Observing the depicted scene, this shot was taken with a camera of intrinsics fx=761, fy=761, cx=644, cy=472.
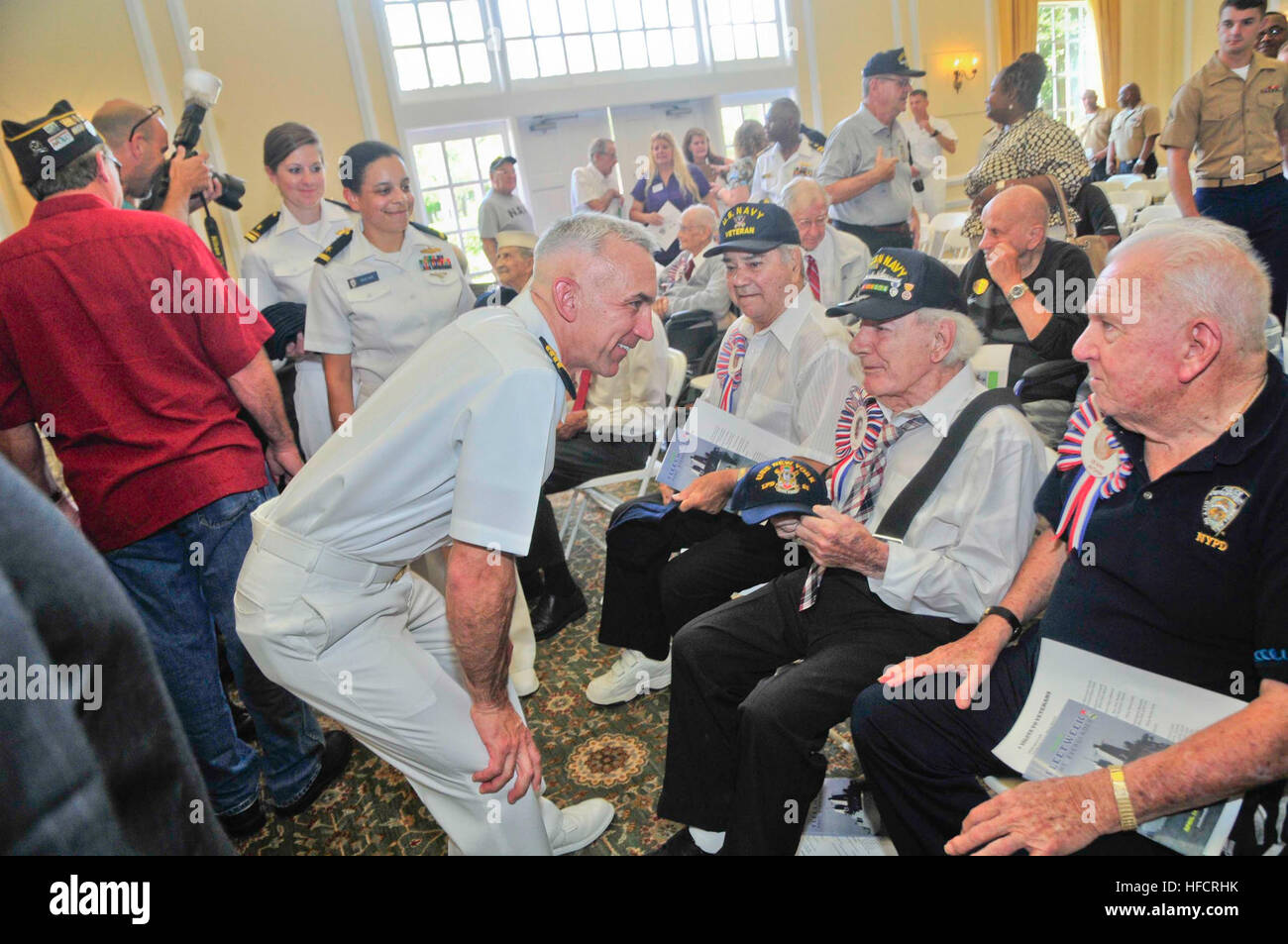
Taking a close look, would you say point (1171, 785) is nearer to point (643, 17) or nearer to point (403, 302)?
point (403, 302)

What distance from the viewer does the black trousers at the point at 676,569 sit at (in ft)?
7.78

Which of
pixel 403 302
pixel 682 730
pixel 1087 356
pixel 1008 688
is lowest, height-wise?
pixel 682 730

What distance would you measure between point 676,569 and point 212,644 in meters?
1.36

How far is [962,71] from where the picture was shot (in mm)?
12000

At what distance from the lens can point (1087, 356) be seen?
1379 millimetres

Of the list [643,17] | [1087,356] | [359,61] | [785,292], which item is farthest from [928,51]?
[1087,356]

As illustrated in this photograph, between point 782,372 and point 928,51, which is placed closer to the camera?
point 782,372

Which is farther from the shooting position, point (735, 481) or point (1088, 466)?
point (735, 481)

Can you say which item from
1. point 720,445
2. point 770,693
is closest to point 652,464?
point 720,445

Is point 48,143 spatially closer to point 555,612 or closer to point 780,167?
point 555,612

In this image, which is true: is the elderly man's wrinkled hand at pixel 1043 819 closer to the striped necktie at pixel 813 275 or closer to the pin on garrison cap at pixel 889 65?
the striped necktie at pixel 813 275

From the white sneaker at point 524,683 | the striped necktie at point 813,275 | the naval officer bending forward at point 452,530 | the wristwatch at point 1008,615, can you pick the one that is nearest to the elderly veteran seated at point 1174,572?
the wristwatch at point 1008,615

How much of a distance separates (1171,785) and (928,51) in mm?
13209

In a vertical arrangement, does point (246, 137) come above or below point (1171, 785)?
above
